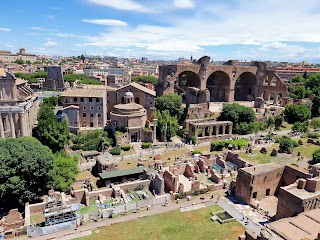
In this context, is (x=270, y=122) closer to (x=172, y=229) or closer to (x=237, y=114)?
(x=237, y=114)

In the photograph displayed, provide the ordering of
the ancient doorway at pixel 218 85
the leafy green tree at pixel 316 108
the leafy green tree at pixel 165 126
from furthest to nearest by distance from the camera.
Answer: the ancient doorway at pixel 218 85 → the leafy green tree at pixel 316 108 → the leafy green tree at pixel 165 126

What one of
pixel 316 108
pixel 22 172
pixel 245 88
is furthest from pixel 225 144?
pixel 245 88

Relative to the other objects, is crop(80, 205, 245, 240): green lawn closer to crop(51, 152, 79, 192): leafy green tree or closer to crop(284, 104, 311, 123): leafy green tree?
crop(51, 152, 79, 192): leafy green tree

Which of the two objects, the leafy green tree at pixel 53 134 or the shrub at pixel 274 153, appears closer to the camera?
the leafy green tree at pixel 53 134

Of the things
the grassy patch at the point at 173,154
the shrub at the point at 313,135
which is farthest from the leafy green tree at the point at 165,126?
the shrub at the point at 313,135

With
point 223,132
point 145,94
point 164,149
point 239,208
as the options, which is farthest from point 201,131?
point 239,208

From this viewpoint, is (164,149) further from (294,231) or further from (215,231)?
(294,231)

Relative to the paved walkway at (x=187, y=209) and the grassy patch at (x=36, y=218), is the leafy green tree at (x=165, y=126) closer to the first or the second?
the paved walkway at (x=187, y=209)

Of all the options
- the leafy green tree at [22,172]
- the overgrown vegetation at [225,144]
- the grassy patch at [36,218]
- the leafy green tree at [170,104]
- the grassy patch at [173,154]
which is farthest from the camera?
the leafy green tree at [170,104]
